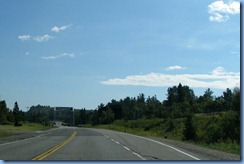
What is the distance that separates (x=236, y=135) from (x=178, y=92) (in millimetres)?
138432

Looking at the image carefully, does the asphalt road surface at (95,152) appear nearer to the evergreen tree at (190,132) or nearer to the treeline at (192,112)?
the treeline at (192,112)

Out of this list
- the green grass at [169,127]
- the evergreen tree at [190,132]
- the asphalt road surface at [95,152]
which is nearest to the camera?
the asphalt road surface at [95,152]

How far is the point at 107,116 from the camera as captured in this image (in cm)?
16775

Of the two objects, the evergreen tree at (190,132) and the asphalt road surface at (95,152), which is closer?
the asphalt road surface at (95,152)

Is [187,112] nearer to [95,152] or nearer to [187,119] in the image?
[187,119]

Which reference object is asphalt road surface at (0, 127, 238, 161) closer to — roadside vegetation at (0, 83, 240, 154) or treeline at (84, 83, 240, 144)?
roadside vegetation at (0, 83, 240, 154)

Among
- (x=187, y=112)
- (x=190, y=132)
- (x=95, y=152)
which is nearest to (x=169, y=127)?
(x=187, y=112)

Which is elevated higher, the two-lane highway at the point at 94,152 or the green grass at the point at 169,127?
the green grass at the point at 169,127

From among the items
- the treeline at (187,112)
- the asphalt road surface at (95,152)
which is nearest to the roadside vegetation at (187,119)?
the treeline at (187,112)

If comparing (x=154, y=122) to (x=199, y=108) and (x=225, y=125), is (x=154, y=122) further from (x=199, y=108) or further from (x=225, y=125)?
(x=225, y=125)

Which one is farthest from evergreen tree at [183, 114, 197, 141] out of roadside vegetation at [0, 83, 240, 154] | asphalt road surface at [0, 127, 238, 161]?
asphalt road surface at [0, 127, 238, 161]

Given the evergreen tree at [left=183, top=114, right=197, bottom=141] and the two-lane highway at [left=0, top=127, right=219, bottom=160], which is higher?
the evergreen tree at [left=183, top=114, right=197, bottom=141]

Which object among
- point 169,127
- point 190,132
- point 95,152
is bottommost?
point 95,152

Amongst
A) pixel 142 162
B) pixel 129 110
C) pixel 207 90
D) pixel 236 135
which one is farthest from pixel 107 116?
pixel 142 162
